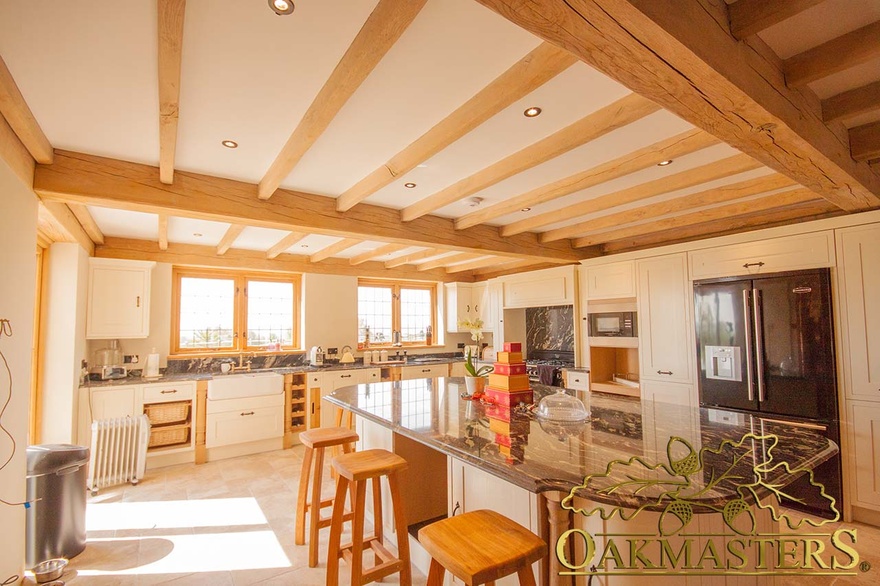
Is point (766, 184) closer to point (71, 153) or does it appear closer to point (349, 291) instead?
point (71, 153)

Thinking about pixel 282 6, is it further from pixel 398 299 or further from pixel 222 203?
pixel 398 299

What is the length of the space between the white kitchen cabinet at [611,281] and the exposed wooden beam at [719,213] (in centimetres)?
30

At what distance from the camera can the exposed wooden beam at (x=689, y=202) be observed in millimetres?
2771

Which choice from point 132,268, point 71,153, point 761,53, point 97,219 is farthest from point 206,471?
point 761,53

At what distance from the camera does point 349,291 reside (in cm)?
591

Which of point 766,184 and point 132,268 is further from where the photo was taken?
point 132,268

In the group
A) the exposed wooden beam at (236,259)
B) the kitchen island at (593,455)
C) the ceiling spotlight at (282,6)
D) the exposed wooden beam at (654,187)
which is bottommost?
the kitchen island at (593,455)

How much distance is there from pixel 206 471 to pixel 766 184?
5171mm

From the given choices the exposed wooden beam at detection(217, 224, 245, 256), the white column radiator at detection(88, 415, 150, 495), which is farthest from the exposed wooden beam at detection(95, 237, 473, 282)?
the white column radiator at detection(88, 415, 150, 495)

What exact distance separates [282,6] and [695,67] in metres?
1.30

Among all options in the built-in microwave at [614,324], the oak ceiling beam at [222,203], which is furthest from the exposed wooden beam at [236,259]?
the built-in microwave at [614,324]

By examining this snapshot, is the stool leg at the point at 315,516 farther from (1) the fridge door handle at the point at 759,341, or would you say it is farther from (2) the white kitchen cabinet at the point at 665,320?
(1) the fridge door handle at the point at 759,341

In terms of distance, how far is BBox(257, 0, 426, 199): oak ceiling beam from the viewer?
1.34 meters

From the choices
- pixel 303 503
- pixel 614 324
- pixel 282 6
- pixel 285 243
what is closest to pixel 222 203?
pixel 285 243
